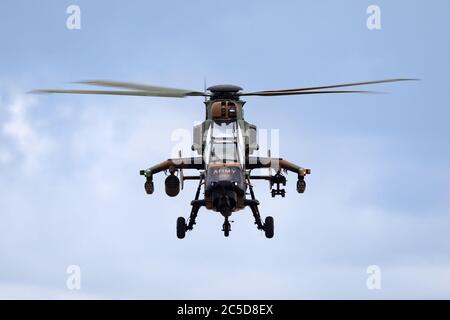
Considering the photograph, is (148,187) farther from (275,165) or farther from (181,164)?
(275,165)

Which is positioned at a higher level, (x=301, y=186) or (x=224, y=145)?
(x=224, y=145)

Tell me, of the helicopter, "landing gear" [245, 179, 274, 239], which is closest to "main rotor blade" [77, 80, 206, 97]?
the helicopter

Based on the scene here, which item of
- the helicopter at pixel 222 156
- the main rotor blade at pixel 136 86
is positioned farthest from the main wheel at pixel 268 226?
the main rotor blade at pixel 136 86

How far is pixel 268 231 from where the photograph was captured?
46344 millimetres

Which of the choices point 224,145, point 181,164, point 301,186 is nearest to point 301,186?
point 301,186

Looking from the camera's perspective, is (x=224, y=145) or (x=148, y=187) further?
(x=148, y=187)

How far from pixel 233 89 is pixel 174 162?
→ 496cm

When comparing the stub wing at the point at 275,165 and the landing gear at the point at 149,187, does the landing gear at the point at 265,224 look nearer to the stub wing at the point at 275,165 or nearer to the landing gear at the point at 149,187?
the stub wing at the point at 275,165

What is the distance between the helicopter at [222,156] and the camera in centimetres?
4259

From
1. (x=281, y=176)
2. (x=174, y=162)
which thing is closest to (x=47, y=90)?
(x=174, y=162)

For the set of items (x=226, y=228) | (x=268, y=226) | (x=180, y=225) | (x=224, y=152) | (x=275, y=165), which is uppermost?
(x=275, y=165)

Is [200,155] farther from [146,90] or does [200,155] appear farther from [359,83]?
[359,83]

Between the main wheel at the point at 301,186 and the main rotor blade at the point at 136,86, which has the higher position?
the main rotor blade at the point at 136,86

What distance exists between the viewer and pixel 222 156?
4331 cm
